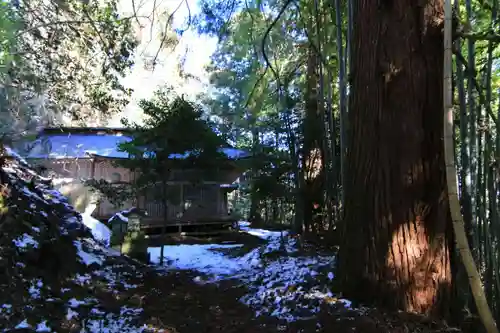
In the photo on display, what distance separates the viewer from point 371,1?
11.5 feet

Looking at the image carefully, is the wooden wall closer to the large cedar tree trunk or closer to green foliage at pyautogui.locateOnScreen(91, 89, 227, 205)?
green foliage at pyautogui.locateOnScreen(91, 89, 227, 205)

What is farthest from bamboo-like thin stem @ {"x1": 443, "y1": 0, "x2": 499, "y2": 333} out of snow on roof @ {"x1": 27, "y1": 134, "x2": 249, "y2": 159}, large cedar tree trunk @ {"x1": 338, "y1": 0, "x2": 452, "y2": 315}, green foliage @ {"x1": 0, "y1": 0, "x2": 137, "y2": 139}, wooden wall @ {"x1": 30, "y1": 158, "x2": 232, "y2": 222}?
wooden wall @ {"x1": 30, "y1": 158, "x2": 232, "y2": 222}

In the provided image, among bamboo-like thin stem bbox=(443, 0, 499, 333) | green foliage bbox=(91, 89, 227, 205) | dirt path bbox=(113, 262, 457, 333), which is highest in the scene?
green foliage bbox=(91, 89, 227, 205)

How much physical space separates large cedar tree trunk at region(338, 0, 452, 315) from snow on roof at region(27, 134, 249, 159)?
7.81m

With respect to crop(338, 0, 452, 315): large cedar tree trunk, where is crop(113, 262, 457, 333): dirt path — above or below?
below

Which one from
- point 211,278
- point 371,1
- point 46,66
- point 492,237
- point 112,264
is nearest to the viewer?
point 371,1

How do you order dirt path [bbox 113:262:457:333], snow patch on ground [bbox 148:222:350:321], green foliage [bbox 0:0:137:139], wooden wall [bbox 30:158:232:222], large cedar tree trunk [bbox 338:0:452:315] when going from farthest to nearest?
wooden wall [bbox 30:158:232:222] → green foliage [bbox 0:0:137:139] → snow patch on ground [bbox 148:222:350:321] → large cedar tree trunk [bbox 338:0:452:315] → dirt path [bbox 113:262:457:333]

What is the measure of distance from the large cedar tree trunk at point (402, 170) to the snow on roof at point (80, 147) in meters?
7.81

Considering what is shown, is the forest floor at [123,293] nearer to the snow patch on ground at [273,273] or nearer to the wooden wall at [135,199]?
the snow patch on ground at [273,273]

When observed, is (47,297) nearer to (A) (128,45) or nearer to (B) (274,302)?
(B) (274,302)

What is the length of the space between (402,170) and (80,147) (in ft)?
37.8

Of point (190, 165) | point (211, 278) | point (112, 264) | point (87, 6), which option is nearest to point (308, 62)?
point (190, 165)

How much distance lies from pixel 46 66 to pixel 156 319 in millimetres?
6771

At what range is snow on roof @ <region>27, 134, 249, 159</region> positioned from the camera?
457 inches
